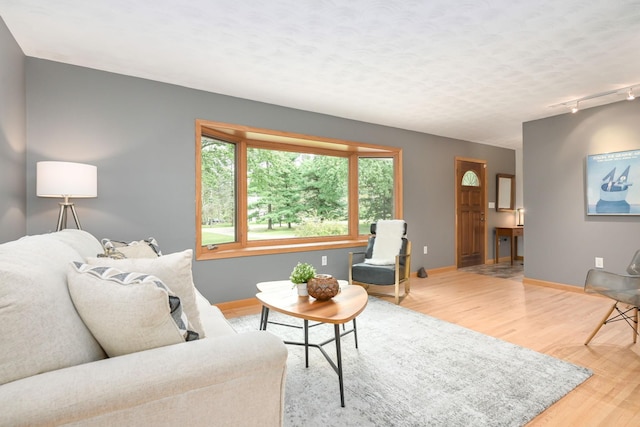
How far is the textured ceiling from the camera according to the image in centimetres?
204

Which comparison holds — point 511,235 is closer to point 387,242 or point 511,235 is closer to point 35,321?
point 387,242

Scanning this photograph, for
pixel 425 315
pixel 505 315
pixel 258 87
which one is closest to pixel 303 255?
pixel 425 315

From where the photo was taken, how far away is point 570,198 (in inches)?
167

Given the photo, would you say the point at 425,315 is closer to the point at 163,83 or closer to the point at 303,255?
the point at 303,255

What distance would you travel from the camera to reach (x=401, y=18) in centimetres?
212

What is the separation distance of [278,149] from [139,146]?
66.4 inches

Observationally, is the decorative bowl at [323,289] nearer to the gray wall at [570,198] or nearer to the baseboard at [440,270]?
the baseboard at [440,270]

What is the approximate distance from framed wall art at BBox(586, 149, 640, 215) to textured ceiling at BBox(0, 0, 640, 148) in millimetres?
723

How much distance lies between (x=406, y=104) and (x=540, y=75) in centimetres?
135

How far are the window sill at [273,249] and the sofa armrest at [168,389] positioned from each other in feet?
8.48

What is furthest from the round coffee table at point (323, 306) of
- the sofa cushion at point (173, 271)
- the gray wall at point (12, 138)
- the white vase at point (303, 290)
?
the gray wall at point (12, 138)

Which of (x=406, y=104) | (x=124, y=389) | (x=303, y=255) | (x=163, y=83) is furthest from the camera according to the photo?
(x=303, y=255)

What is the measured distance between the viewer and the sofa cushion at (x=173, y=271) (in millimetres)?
1272

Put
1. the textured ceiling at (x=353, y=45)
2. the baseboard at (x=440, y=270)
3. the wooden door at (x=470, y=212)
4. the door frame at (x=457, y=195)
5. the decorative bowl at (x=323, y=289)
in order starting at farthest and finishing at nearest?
the wooden door at (x=470, y=212)
the door frame at (x=457, y=195)
the baseboard at (x=440, y=270)
the decorative bowl at (x=323, y=289)
the textured ceiling at (x=353, y=45)
